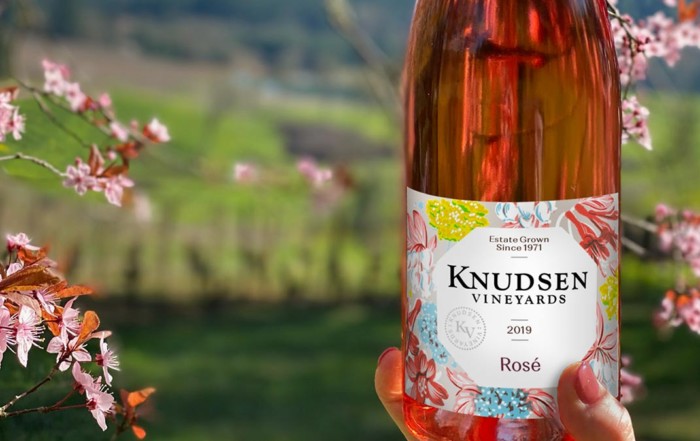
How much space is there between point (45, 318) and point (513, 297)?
0.95 feet

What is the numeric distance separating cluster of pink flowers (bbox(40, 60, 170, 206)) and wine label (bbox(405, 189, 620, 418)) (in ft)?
0.77

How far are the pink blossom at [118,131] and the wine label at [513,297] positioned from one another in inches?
12.1

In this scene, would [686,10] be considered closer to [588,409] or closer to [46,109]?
[588,409]

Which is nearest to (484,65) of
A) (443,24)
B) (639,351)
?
(443,24)

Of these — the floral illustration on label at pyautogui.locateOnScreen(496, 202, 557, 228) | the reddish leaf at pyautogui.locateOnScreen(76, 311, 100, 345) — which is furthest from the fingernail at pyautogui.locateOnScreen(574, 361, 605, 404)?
the reddish leaf at pyautogui.locateOnScreen(76, 311, 100, 345)

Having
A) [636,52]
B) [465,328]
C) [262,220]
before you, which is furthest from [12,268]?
[262,220]

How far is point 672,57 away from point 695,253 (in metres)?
0.19

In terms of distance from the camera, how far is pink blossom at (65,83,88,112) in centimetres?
→ 92

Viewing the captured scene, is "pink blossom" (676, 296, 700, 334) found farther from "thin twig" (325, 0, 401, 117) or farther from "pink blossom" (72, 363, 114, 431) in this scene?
"thin twig" (325, 0, 401, 117)

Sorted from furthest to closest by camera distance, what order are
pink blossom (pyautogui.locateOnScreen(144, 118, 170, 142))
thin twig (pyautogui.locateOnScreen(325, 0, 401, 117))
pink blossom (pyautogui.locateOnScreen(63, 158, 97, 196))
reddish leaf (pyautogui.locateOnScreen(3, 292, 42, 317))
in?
thin twig (pyautogui.locateOnScreen(325, 0, 401, 117))
pink blossom (pyautogui.locateOnScreen(144, 118, 170, 142))
pink blossom (pyautogui.locateOnScreen(63, 158, 97, 196))
reddish leaf (pyautogui.locateOnScreen(3, 292, 42, 317))

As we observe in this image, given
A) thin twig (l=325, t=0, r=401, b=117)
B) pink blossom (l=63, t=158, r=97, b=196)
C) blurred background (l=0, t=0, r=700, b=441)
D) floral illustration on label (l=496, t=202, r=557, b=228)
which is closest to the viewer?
floral illustration on label (l=496, t=202, r=557, b=228)

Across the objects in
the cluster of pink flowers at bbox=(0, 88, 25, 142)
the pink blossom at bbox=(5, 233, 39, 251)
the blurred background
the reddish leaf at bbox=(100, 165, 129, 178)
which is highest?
the cluster of pink flowers at bbox=(0, 88, 25, 142)

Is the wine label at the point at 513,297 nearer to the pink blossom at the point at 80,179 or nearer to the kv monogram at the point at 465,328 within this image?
the kv monogram at the point at 465,328

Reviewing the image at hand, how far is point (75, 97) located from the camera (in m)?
0.94
